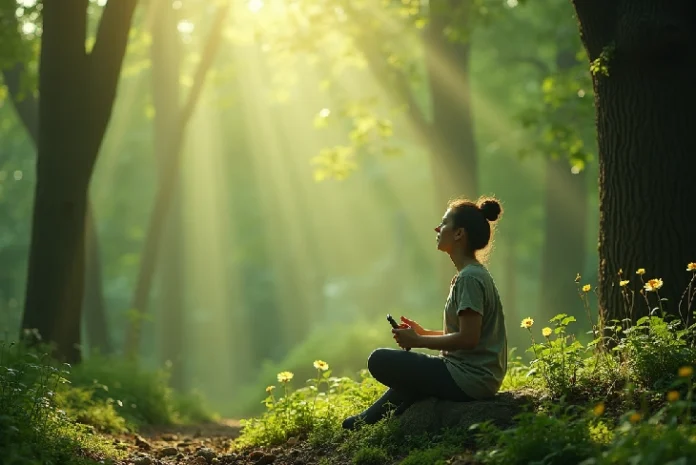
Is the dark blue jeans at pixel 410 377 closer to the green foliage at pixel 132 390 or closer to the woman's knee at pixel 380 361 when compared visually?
the woman's knee at pixel 380 361

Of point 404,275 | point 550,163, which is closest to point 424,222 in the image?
point 404,275

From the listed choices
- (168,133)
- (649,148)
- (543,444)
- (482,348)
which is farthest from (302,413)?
(168,133)

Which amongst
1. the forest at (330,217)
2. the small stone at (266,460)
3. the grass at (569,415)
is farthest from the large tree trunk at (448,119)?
the small stone at (266,460)

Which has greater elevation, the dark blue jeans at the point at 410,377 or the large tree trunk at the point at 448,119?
the large tree trunk at the point at 448,119

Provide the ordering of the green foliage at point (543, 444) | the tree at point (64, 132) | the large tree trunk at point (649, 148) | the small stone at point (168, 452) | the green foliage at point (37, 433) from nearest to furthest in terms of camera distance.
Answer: the green foliage at point (543, 444) < the green foliage at point (37, 433) < the large tree trunk at point (649, 148) < the small stone at point (168, 452) < the tree at point (64, 132)

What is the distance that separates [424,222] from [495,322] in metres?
29.4

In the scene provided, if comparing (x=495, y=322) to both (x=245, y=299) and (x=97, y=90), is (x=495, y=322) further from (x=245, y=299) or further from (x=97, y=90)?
(x=245, y=299)

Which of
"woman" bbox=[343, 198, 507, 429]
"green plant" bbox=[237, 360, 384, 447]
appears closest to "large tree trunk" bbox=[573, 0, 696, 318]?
"woman" bbox=[343, 198, 507, 429]

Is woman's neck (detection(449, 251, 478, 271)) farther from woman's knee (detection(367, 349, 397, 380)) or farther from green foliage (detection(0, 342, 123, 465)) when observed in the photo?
green foliage (detection(0, 342, 123, 465))

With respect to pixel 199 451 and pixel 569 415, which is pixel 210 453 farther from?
pixel 569 415

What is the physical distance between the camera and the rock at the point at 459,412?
5.94m

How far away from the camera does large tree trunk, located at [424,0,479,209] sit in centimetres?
1636

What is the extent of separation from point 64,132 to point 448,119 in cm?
832

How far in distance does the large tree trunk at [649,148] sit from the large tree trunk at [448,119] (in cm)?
896
